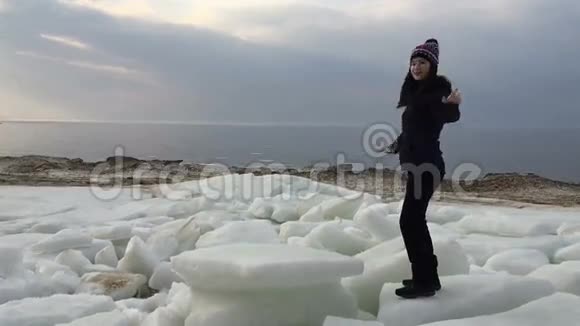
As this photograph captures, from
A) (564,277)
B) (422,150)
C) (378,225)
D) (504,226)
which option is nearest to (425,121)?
(422,150)

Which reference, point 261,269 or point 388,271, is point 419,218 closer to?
point 388,271

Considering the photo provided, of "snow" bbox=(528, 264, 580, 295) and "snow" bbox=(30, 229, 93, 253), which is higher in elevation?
"snow" bbox=(528, 264, 580, 295)

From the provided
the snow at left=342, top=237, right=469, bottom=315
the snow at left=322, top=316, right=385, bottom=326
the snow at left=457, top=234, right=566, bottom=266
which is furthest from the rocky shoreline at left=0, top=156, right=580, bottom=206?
the snow at left=322, top=316, right=385, bottom=326

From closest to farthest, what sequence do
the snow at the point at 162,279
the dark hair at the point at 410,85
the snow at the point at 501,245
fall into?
the dark hair at the point at 410,85
the snow at the point at 162,279
the snow at the point at 501,245

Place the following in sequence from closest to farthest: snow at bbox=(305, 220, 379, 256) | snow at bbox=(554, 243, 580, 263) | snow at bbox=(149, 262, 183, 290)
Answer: snow at bbox=(149, 262, 183, 290) → snow at bbox=(305, 220, 379, 256) → snow at bbox=(554, 243, 580, 263)

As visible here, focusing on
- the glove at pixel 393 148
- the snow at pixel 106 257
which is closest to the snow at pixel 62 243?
the snow at pixel 106 257

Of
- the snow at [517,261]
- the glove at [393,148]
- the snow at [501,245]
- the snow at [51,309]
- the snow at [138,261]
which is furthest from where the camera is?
the snow at [501,245]

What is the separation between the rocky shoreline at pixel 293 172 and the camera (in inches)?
402

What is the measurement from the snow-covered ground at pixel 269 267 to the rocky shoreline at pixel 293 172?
10.1 feet

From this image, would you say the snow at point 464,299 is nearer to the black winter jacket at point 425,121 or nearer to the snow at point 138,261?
the black winter jacket at point 425,121

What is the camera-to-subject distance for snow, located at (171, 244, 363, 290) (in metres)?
2.47

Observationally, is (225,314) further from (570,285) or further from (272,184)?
(272,184)

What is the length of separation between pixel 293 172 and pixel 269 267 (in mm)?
11098

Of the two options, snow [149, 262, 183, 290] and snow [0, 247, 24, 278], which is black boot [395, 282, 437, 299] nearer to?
snow [149, 262, 183, 290]
